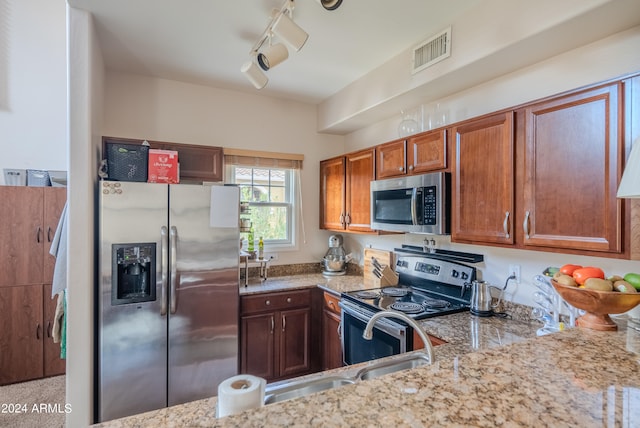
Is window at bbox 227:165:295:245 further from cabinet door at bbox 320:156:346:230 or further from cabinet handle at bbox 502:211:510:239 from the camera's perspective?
cabinet handle at bbox 502:211:510:239

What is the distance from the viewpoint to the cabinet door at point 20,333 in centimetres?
282

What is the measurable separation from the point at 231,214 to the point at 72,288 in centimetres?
107

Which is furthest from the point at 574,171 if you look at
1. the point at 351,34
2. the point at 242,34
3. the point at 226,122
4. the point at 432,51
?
the point at 226,122

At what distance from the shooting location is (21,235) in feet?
9.32

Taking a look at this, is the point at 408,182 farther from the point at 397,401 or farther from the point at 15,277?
the point at 15,277

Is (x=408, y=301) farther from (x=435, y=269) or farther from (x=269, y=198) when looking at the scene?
(x=269, y=198)

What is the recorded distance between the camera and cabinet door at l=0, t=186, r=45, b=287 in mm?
2803

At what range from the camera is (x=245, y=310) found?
2.69 m

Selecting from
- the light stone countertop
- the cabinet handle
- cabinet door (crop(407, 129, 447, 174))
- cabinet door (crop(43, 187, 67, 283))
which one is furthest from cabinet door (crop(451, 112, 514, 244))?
cabinet door (crop(43, 187, 67, 283))

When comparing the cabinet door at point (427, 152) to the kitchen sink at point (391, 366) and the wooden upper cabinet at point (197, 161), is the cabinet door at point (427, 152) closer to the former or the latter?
the kitchen sink at point (391, 366)

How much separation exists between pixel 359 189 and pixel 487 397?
90.3 inches

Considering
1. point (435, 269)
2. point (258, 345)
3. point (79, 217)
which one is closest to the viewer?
point (79, 217)

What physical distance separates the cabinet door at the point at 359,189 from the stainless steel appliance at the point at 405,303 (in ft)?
1.71

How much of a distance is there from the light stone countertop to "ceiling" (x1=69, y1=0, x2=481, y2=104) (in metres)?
1.85
